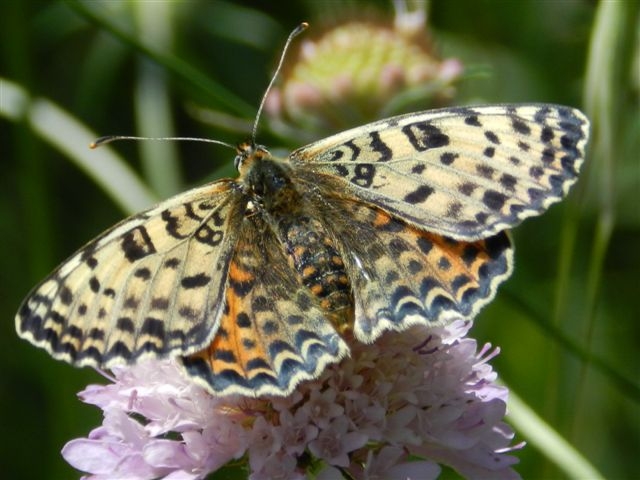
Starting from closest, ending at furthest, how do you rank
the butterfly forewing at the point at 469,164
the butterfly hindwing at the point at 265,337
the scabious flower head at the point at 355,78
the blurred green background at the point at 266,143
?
the butterfly hindwing at the point at 265,337 → the butterfly forewing at the point at 469,164 → the blurred green background at the point at 266,143 → the scabious flower head at the point at 355,78

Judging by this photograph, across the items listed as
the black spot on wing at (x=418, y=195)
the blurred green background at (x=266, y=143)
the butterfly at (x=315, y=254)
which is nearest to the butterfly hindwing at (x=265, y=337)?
the butterfly at (x=315, y=254)

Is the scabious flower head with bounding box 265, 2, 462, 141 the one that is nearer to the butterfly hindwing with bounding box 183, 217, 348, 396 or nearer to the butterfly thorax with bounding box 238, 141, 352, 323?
the butterfly thorax with bounding box 238, 141, 352, 323

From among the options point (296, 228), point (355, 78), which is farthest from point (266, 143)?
point (296, 228)

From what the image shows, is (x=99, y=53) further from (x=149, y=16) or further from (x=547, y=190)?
(x=547, y=190)

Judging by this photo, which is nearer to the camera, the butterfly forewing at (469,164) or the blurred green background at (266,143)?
the butterfly forewing at (469,164)

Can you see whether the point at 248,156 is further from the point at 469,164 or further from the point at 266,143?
the point at 266,143

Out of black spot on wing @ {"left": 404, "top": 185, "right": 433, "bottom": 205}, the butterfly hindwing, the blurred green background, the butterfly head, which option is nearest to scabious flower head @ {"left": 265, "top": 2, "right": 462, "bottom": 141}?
the blurred green background

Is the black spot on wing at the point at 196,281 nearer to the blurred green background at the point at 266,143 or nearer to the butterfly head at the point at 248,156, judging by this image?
the butterfly head at the point at 248,156
